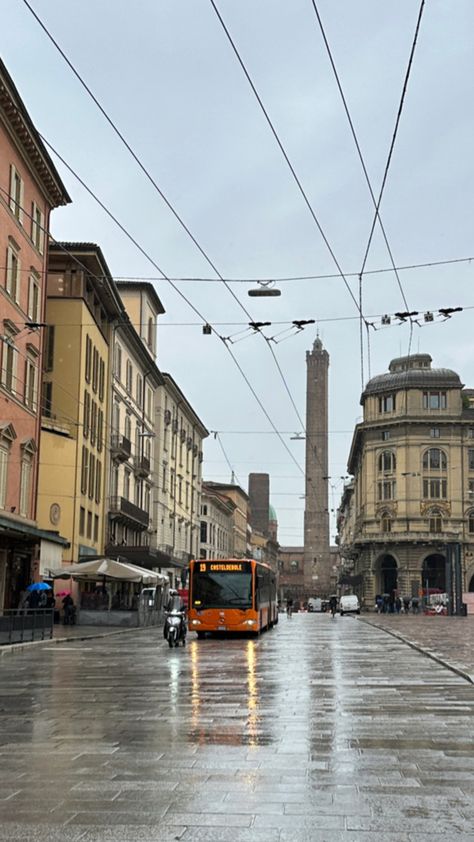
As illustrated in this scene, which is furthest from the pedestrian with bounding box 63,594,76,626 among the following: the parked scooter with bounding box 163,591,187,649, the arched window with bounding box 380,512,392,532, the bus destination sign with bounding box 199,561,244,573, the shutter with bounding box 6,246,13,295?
the arched window with bounding box 380,512,392,532

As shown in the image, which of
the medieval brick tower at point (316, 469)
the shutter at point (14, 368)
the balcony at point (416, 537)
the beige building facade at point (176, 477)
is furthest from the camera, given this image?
the medieval brick tower at point (316, 469)

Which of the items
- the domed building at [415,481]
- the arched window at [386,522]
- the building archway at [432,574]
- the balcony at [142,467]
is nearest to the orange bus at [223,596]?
the balcony at [142,467]

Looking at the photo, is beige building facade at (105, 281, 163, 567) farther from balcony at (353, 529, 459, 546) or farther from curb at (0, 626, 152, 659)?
balcony at (353, 529, 459, 546)

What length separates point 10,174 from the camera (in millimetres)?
33312

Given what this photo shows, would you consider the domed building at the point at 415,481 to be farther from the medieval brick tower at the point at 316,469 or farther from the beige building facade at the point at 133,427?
the beige building facade at the point at 133,427

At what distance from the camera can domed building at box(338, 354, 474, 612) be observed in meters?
90.5

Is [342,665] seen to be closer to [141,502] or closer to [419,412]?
[141,502]

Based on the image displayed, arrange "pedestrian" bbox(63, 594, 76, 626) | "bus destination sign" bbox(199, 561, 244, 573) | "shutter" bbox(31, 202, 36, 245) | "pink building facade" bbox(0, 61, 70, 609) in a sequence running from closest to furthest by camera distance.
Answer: "pink building facade" bbox(0, 61, 70, 609), "bus destination sign" bbox(199, 561, 244, 573), "shutter" bbox(31, 202, 36, 245), "pedestrian" bbox(63, 594, 76, 626)

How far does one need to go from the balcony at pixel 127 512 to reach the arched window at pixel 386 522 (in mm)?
37204

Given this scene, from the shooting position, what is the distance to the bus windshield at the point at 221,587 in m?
33.2

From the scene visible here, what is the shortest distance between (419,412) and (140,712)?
273 feet

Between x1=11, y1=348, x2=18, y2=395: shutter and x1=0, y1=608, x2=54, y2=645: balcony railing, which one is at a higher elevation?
x1=11, y1=348, x2=18, y2=395: shutter

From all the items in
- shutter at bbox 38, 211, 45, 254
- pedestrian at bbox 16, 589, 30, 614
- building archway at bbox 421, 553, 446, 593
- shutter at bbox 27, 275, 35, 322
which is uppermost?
shutter at bbox 38, 211, 45, 254

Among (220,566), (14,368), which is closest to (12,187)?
(14,368)
